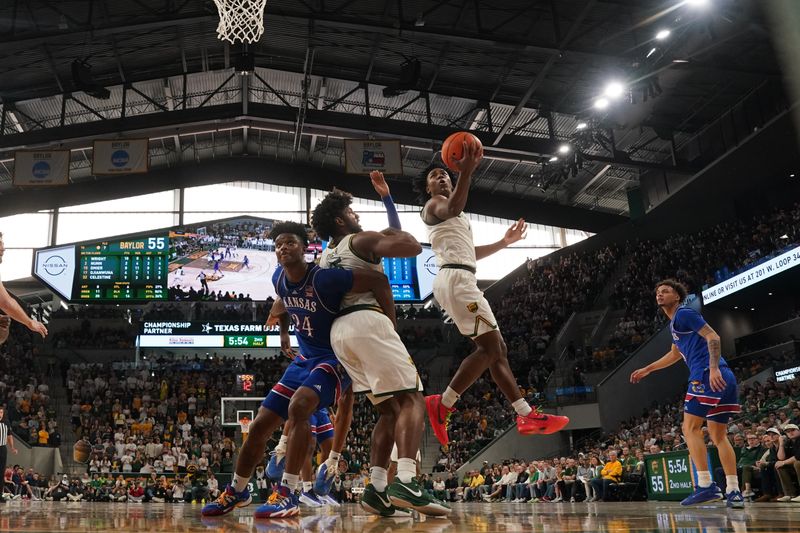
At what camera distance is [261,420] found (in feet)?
14.9

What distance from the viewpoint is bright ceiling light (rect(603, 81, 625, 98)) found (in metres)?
17.7

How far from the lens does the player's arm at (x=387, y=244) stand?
4066 millimetres

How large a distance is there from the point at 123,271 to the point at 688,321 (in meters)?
20.9

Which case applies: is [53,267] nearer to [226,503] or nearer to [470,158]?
[226,503]

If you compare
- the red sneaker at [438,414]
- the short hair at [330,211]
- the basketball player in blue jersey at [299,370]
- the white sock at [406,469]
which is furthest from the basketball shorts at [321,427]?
the white sock at [406,469]

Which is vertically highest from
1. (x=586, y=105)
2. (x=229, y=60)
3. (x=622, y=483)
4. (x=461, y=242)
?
(x=229, y=60)

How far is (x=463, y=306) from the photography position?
540 cm

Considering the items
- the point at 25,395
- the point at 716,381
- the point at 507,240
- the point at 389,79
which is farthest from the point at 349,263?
the point at 25,395

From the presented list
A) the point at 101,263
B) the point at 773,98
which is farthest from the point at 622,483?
the point at 101,263

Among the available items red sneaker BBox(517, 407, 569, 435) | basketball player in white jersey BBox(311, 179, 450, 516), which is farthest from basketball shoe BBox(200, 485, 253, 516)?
red sneaker BBox(517, 407, 569, 435)

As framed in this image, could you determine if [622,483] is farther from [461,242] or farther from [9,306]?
[9,306]

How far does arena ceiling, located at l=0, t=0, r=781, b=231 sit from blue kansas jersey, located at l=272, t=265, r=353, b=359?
13.1 meters

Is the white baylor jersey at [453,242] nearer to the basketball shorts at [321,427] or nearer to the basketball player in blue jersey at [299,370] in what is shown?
the basketball player in blue jersey at [299,370]

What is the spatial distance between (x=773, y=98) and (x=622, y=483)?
13.0 metres
